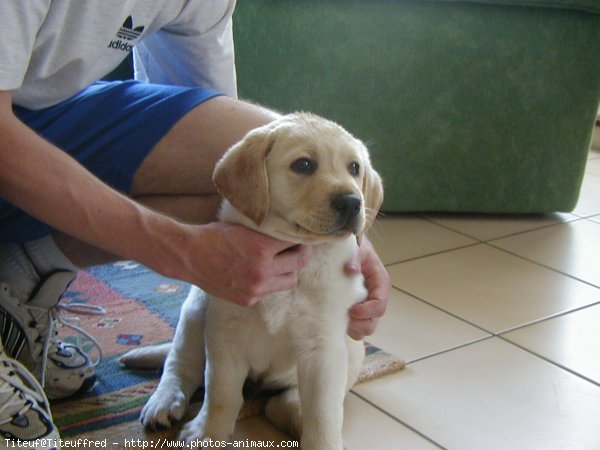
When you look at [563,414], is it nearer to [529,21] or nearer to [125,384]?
[125,384]

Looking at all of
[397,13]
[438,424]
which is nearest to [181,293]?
[438,424]

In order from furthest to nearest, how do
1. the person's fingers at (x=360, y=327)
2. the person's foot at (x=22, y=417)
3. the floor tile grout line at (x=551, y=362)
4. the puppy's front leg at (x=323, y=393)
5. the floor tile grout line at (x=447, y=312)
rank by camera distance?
1. the floor tile grout line at (x=447, y=312)
2. the floor tile grout line at (x=551, y=362)
3. the person's fingers at (x=360, y=327)
4. the puppy's front leg at (x=323, y=393)
5. the person's foot at (x=22, y=417)

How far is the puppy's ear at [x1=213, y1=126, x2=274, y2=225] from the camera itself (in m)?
1.23

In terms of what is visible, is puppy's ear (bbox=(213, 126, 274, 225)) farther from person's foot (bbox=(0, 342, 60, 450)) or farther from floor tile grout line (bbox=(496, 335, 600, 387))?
floor tile grout line (bbox=(496, 335, 600, 387))

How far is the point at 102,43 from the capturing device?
137 cm

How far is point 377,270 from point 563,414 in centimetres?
43

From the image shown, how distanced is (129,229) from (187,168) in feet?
1.01

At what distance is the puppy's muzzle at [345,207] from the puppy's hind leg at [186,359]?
14.2 inches

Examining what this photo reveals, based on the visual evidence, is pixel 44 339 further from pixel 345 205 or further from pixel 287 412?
pixel 345 205

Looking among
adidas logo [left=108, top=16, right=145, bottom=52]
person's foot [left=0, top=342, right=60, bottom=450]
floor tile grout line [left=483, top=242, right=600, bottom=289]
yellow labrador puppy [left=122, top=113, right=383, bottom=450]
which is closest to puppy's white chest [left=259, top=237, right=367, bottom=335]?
yellow labrador puppy [left=122, top=113, right=383, bottom=450]

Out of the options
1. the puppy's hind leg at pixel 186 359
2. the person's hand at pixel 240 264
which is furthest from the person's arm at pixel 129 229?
the puppy's hind leg at pixel 186 359

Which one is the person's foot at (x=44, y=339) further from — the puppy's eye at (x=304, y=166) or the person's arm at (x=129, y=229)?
the puppy's eye at (x=304, y=166)

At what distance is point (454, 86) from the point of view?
2600mm

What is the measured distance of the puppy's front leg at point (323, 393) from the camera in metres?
1.25
